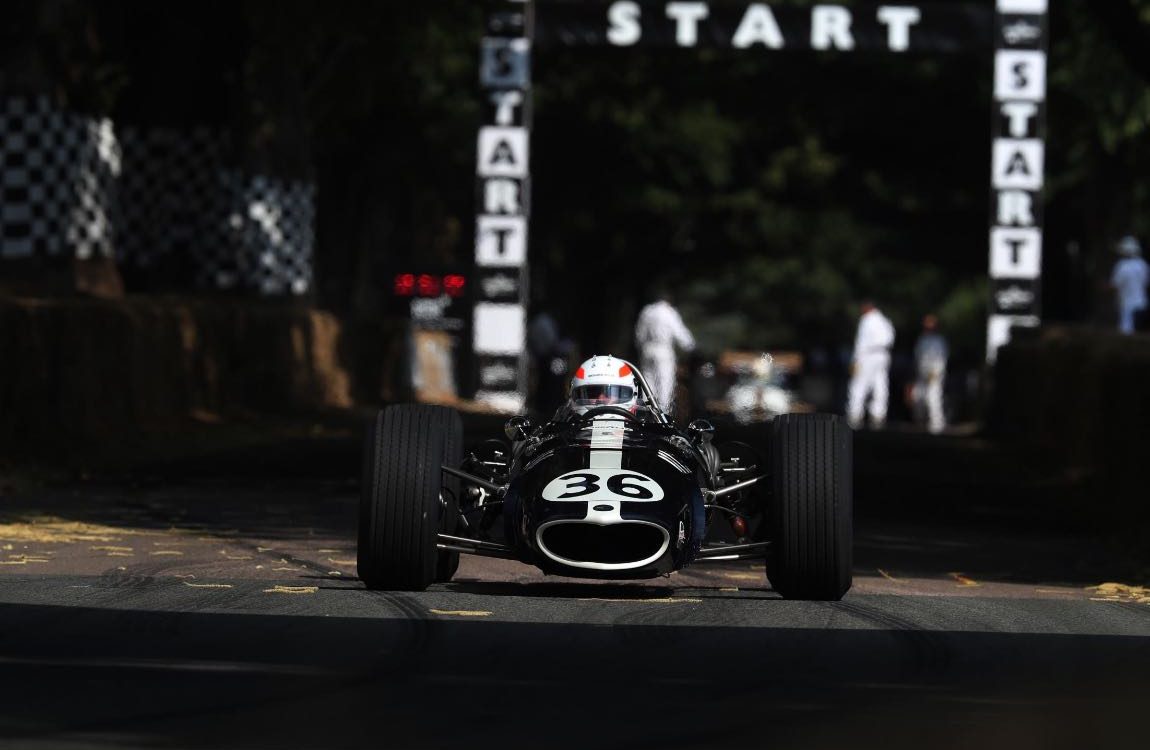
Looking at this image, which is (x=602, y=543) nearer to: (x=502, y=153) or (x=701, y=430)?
(x=701, y=430)

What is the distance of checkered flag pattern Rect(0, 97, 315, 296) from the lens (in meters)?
24.2

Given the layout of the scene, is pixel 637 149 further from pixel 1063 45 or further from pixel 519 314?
pixel 519 314

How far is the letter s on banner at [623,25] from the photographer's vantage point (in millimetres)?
34406

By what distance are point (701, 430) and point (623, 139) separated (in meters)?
40.1

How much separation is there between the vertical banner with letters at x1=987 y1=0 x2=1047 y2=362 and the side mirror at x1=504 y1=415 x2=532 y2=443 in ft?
75.0

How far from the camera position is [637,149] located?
5219 centimetres

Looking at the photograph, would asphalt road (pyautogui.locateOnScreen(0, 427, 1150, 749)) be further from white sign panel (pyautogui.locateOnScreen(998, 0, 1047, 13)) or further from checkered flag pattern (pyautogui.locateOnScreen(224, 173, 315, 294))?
white sign panel (pyautogui.locateOnScreen(998, 0, 1047, 13))

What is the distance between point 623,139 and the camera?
5178cm

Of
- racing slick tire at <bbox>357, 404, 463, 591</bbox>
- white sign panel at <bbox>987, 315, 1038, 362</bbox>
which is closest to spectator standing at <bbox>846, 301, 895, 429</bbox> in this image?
white sign panel at <bbox>987, 315, 1038, 362</bbox>

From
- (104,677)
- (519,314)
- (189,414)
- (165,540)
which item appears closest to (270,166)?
(519,314)

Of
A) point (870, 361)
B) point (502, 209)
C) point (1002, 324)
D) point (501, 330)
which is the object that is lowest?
point (870, 361)

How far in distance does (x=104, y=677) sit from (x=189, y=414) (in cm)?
1646

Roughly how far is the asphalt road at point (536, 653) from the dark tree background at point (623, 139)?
13.4 m

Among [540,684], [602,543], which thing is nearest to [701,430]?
[602,543]
